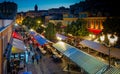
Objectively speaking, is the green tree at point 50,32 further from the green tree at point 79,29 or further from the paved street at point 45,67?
the paved street at point 45,67

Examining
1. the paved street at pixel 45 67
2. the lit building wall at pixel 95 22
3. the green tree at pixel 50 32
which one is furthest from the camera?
the lit building wall at pixel 95 22

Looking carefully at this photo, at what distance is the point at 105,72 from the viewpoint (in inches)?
583

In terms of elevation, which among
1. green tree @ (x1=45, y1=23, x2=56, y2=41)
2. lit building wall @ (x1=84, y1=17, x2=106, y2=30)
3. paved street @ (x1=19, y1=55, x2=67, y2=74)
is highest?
lit building wall @ (x1=84, y1=17, x2=106, y2=30)

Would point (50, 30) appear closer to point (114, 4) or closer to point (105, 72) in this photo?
point (114, 4)

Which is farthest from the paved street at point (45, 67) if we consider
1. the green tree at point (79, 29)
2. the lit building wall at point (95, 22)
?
the lit building wall at point (95, 22)

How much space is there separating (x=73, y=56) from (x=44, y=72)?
3472mm

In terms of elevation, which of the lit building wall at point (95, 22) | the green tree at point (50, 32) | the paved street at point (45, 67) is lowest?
the paved street at point (45, 67)

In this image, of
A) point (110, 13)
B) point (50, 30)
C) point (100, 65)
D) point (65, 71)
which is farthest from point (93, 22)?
point (100, 65)

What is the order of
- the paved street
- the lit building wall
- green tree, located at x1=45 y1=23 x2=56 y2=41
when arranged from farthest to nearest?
the lit building wall
green tree, located at x1=45 y1=23 x2=56 y2=41
the paved street

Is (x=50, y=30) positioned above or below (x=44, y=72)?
above

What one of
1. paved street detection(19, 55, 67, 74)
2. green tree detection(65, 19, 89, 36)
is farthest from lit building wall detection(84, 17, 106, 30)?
paved street detection(19, 55, 67, 74)

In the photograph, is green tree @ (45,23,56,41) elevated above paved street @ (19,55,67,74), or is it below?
above

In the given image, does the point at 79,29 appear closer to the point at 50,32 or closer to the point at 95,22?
the point at 50,32

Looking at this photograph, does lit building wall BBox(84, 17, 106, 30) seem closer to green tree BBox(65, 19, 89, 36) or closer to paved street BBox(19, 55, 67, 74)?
green tree BBox(65, 19, 89, 36)
